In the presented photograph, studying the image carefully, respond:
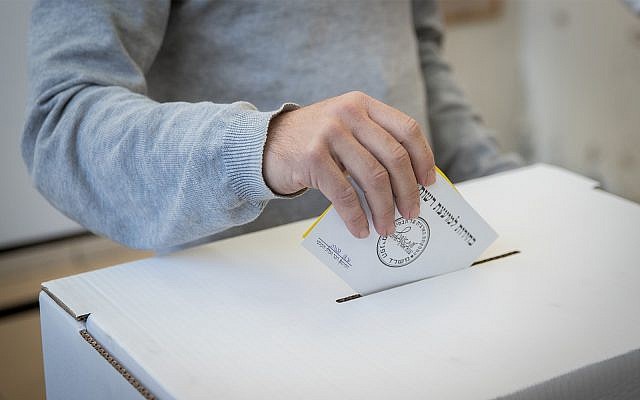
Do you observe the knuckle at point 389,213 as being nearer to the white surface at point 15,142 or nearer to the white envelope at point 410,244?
the white envelope at point 410,244

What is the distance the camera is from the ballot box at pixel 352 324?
569 millimetres

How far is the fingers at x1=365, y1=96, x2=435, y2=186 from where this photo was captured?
0.65 meters

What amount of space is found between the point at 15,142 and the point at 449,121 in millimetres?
706

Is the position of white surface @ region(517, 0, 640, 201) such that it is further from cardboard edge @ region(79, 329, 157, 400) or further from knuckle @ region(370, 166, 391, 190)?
cardboard edge @ region(79, 329, 157, 400)

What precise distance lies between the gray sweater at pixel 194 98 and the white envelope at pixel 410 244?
6 cm

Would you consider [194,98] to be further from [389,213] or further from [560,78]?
[560,78]

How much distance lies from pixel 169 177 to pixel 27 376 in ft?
3.00

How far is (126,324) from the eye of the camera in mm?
655

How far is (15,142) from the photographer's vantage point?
1394 millimetres

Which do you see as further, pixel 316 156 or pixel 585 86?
pixel 585 86

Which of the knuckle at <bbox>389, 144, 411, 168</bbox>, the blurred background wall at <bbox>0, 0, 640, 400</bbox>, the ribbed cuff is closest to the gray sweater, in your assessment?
the ribbed cuff

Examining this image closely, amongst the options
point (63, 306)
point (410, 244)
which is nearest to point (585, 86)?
point (410, 244)

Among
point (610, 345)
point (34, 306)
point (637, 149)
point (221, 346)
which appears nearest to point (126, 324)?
point (221, 346)

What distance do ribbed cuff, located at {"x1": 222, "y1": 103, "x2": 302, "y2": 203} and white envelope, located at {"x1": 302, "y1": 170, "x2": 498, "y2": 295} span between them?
6 cm
